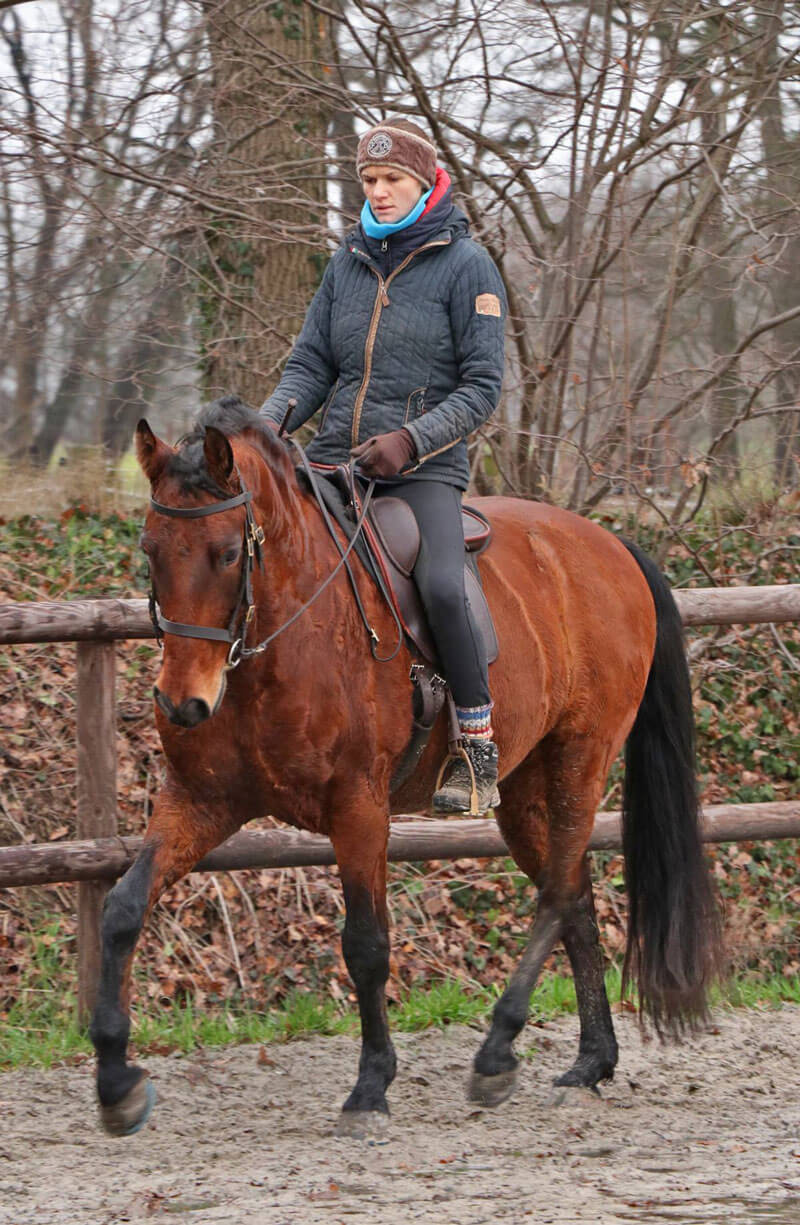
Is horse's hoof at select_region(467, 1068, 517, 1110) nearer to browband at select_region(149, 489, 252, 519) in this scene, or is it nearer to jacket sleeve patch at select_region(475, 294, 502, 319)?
browband at select_region(149, 489, 252, 519)

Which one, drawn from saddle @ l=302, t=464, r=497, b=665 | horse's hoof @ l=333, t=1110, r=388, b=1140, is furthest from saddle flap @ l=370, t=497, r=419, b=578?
horse's hoof @ l=333, t=1110, r=388, b=1140

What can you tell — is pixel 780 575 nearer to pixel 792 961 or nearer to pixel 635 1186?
pixel 792 961

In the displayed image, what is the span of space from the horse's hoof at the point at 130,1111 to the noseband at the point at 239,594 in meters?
1.25

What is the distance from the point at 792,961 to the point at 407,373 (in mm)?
4493

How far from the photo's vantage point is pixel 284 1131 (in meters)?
4.31

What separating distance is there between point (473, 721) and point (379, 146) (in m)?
1.90

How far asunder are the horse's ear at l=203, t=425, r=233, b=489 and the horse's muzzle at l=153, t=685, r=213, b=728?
1.99 feet

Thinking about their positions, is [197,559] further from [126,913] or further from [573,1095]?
[573,1095]

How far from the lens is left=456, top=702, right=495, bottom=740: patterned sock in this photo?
4.39m

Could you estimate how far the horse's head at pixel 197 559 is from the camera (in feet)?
11.5

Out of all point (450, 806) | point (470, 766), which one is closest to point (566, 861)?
point (450, 806)

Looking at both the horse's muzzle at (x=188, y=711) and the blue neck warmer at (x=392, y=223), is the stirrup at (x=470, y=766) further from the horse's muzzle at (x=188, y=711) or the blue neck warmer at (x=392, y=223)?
the blue neck warmer at (x=392, y=223)

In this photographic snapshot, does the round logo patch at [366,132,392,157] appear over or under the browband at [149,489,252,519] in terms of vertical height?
over

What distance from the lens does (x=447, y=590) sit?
4.27 meters
